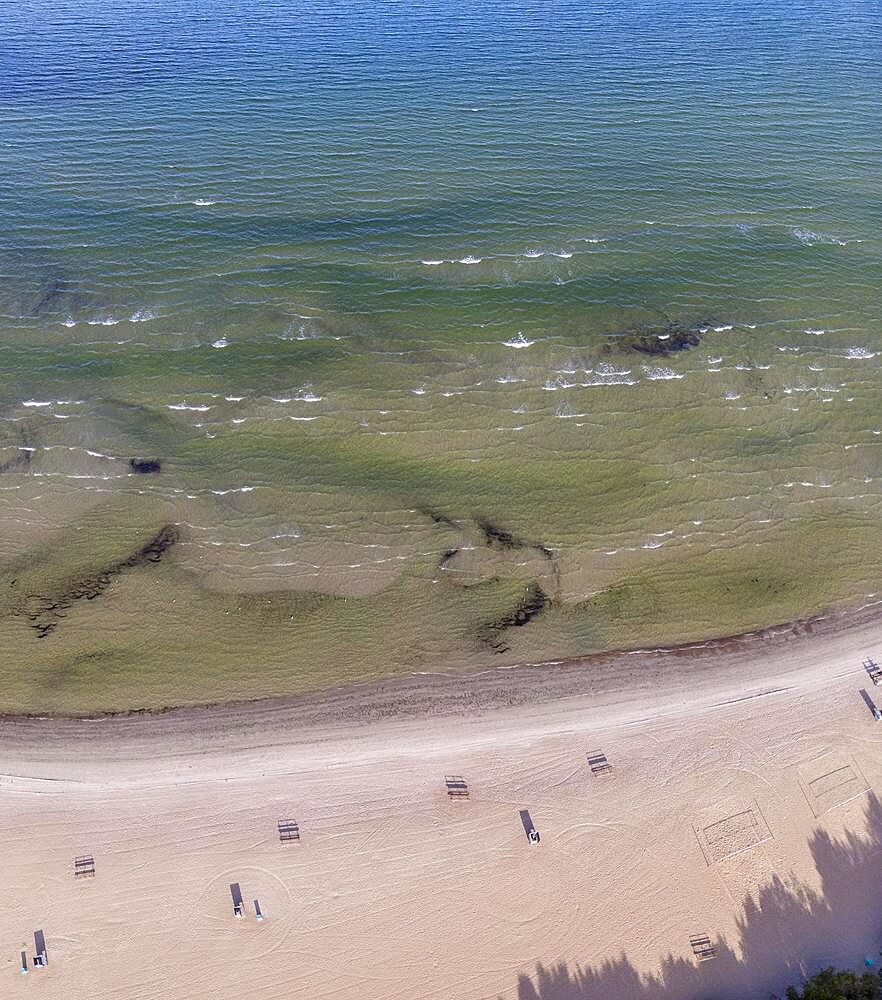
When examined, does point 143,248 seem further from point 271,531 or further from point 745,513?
point 745,513

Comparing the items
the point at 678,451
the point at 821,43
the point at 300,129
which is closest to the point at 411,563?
the point at 678,451

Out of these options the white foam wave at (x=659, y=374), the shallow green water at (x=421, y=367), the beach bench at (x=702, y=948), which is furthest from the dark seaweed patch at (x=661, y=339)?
the beach bench at (x=702, y=948)

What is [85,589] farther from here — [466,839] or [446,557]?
[466,839]

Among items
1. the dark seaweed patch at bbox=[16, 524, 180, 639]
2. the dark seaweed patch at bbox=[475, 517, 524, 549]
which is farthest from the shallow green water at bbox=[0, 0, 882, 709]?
the dark seaweed patch at bbox=[475, 517, 524, 549]

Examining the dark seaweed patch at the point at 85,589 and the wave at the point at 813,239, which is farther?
the wave at the point at 813,239

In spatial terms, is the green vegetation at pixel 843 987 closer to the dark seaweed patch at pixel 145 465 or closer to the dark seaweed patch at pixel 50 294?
the dark seaweed patch at pixel 145 465

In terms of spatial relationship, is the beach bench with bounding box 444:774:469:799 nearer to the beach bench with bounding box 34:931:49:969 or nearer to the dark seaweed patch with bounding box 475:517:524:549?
the dark seaweed patch with bounding box 475:517:524:549

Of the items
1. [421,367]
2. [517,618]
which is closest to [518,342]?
[421,367]
